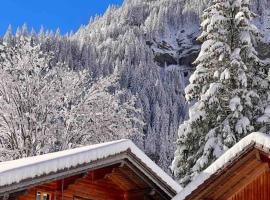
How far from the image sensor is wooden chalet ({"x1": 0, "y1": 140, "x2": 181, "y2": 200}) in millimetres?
10023

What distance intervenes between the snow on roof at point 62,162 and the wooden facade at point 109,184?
4.6 inches

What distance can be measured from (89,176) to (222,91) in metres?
11.0

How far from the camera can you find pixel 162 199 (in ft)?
44.5

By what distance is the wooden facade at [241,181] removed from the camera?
10.9 m

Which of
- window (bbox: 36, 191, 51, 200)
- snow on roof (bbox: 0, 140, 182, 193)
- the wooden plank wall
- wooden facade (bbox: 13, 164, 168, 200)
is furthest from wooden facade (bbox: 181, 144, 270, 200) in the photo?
window (bbox: 36, 191, 51, 200)

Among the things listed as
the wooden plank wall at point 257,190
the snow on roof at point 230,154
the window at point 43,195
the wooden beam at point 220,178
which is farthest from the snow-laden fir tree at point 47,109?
the snow on roof at point 230,154

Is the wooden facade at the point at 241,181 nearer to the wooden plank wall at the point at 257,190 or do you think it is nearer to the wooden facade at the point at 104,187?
the wooden plank wall at the point at 257,190

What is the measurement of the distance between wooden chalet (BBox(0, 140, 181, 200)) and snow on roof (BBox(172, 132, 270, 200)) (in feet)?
6.65

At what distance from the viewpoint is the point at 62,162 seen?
35.3 feet

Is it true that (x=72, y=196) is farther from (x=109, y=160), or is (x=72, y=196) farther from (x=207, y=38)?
(x=207, y=38)

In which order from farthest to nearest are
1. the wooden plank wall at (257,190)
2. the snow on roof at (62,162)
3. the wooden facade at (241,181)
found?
the wooden plank wall at (257,190) → the wooden facade at (241,181) → the snow on roof at (62,162)

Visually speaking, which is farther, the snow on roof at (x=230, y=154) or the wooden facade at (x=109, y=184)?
the wooden facade at (x=109, y=184)

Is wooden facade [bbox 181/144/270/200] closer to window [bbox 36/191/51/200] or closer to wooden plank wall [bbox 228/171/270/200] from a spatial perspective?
wooden plank wall [bbox 228/171/270/200]

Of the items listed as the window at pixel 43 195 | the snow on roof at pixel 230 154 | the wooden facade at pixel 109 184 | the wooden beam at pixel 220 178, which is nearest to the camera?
the snow on roof at pixel 230 154
